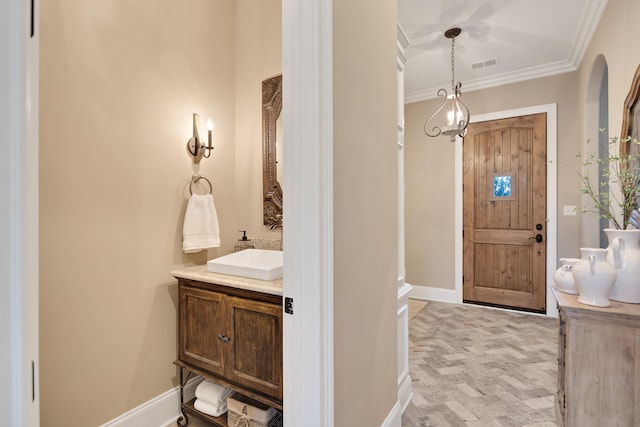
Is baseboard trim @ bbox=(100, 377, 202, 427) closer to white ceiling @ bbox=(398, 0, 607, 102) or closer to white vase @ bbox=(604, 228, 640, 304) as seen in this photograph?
white vase @ bbox=(604, 228, 640, 304)

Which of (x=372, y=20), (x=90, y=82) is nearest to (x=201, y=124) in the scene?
(x=90, y=82)

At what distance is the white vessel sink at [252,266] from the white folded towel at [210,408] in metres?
0.76

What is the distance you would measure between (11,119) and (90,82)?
1.23m

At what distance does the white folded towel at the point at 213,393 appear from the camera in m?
1.75

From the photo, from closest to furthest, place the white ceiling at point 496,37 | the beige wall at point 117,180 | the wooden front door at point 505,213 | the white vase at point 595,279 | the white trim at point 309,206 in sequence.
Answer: the white trim at point 309,206
the white vase at point 595,279
the beige wall at point 117,180
the white ceiling at point 496,37
the wooden front door at point 505,213

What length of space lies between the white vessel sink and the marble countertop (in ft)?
0.09

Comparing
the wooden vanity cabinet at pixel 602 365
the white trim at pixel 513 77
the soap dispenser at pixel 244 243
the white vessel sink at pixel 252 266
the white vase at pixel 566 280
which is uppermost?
the white trim at pixel 513 77

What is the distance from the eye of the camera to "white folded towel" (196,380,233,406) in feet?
5.74

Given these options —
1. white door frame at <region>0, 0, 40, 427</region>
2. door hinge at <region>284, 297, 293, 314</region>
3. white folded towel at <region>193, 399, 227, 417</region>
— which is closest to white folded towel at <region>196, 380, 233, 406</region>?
white folded towel at <region>193, 399, 227, 417</region>

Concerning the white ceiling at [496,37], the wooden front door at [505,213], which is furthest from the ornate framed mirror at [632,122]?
the wooden front door at [505,213]

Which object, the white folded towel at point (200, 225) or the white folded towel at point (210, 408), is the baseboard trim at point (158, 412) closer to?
the white folded towel at point (210, 408)

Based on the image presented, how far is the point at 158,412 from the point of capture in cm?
185

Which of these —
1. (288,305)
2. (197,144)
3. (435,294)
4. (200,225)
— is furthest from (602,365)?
(435,294)

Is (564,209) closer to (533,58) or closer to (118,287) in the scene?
(533,58)
